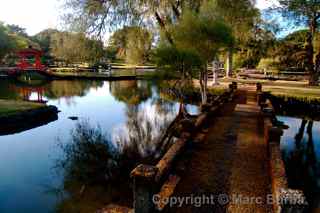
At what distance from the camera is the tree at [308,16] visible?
82.3 ft

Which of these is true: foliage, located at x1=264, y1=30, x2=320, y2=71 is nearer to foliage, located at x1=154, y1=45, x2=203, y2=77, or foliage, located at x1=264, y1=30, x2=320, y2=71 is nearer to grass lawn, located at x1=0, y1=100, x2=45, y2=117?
foliage, located at x1=154, y1=45, x2=203, y2=77

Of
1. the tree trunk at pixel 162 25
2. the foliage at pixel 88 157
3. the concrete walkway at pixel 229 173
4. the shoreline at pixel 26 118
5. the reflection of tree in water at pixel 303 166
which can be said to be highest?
the tree trunk at pixel 162 25

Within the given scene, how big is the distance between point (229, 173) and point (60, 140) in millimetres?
10054

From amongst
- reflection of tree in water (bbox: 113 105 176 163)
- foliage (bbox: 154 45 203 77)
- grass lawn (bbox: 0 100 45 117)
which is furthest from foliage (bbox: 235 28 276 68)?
grass lawn (bbox: 0 100 45 117)

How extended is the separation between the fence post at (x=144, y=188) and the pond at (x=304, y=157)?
16.8 ft

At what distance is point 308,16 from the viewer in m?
25.9

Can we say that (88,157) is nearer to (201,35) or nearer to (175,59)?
(175,59)

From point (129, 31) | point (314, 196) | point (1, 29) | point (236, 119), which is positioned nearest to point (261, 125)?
point (236, 119)

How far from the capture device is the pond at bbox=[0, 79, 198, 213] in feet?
27.4

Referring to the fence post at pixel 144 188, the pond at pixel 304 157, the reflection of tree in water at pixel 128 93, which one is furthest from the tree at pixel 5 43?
the fence post at pixel 144 188

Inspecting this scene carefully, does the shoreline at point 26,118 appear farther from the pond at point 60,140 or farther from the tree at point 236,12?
the tree at point 236,12

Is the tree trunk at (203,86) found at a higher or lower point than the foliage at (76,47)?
lower

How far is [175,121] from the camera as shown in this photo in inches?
708

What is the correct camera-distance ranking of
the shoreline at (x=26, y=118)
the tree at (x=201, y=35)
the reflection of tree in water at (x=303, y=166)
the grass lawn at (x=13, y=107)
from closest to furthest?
the reflection of tree in water at (x=303, y=166) → the shoreline at (x=26, y=118) → the grass lawn at (x=13, y=107) → the tree at (x=201, y=35)
